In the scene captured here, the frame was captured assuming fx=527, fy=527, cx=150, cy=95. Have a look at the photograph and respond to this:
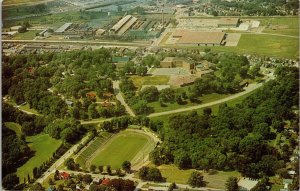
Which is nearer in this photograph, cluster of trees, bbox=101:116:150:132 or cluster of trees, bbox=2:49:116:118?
cluster of trees, bbox=101:116:150:132

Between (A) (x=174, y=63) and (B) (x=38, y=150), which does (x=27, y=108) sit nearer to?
(B) (x=38, y=150)

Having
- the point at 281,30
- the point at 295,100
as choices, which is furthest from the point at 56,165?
the point at 281,30

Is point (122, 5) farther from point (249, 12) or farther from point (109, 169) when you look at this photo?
point (109, 169)

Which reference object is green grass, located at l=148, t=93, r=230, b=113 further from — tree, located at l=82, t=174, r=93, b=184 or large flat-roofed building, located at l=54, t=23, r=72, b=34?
large flat-roofed building, located at l=54, t=23, r=72, b=34

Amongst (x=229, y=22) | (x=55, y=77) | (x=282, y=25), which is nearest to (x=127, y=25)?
(x=55, y=77)

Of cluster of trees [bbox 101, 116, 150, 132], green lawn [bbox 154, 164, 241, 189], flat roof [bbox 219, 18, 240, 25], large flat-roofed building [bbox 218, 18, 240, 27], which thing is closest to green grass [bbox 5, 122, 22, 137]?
cluster of trees [bbox 101, 116, 150, 132]

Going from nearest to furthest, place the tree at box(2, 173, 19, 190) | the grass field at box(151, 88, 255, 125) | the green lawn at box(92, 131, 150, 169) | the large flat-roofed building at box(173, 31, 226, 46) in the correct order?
the tree at box(2, 173, 19, 190) < the green lawn at box(92, 131, 150, 169) < the grass field at box(151, 88, 255, 125) < the large flat-roofed building at box(173, 31, 226, 46)

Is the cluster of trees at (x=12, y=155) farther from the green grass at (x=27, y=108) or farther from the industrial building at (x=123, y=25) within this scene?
the industrial building at (x=123, y=25)
